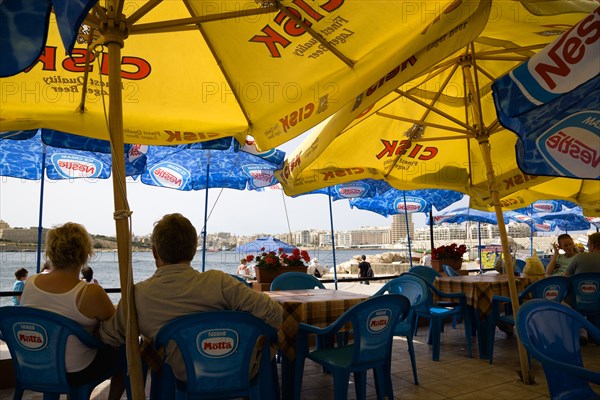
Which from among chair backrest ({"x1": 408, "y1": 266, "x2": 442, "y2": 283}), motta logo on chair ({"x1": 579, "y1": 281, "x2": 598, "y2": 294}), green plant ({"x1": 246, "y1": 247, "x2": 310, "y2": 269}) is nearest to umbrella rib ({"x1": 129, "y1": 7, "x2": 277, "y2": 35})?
green plant ({"x1": 246, "y1": 247, "x2": 310, "y2": 269})

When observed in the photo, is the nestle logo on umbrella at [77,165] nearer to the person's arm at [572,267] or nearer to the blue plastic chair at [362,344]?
the blue plastic chair at [362,344]

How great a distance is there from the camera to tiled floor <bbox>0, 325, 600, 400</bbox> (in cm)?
334

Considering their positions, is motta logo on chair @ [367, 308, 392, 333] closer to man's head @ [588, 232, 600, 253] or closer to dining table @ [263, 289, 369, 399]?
dining table @ [263, 289, 369, 399]

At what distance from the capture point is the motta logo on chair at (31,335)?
1.99 metres

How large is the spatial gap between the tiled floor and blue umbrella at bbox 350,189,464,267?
186 inches

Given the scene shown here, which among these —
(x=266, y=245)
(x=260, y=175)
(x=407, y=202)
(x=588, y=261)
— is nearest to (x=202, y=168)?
(x=260, y=175)

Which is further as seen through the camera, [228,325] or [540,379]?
[540,379]

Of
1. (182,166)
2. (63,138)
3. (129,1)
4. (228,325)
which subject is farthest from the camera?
(182,166)

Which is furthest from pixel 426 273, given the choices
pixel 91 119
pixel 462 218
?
pixel 462 218

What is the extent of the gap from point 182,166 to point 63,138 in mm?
2992

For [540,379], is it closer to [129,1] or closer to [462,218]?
[129,1]

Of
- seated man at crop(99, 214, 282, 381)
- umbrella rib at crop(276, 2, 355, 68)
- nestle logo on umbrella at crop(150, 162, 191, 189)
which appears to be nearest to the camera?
seated man at crop(99, 214, 282, 381)

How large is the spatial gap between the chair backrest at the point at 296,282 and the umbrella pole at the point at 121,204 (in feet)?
8.38

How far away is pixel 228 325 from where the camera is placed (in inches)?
75.0
